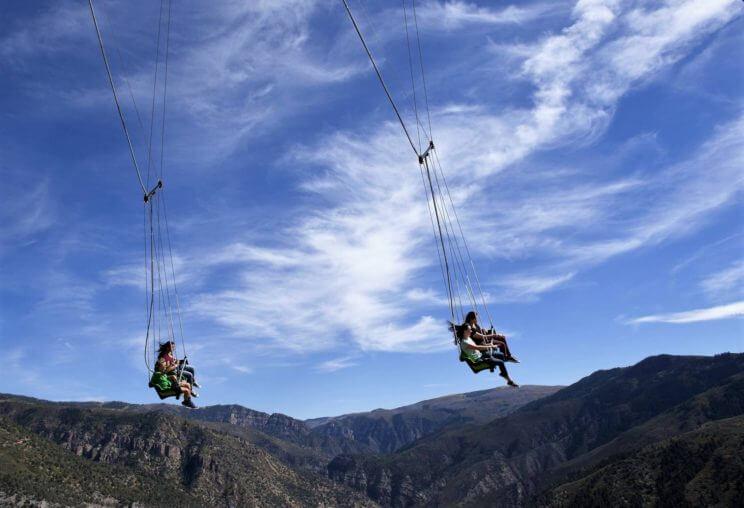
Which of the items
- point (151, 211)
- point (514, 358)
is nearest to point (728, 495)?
point (514, 358)

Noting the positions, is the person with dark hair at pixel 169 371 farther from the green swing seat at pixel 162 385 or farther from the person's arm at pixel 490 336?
the person's arm at pixel 490 336

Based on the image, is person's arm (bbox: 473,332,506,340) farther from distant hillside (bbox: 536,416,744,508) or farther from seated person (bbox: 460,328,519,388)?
distant hillside (bbox: 536,416,744,508)

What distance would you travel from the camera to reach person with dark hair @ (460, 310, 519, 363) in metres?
24.8

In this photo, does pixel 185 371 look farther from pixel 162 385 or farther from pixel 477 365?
pixel 477 365

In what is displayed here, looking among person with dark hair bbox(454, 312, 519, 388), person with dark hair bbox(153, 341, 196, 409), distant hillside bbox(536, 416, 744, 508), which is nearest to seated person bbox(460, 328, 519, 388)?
person with dark hair bbox(454, 312, 519, 388)

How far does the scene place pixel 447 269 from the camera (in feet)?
75.4

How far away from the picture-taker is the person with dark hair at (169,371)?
27.3 meters

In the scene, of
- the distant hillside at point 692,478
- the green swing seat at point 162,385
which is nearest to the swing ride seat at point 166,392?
the green swing seat at point 162,385

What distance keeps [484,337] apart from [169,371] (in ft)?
46.9

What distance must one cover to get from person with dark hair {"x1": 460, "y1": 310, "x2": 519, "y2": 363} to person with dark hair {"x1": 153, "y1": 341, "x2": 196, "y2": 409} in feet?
43.2

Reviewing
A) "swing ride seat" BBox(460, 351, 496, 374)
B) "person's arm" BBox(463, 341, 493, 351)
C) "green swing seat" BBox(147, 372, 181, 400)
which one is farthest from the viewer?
"green swing seat" BBox(147, 372, 181, 400)

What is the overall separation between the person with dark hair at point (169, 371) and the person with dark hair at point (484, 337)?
43.2ft

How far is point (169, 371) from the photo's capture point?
1088 inches

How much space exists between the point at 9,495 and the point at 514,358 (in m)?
196
